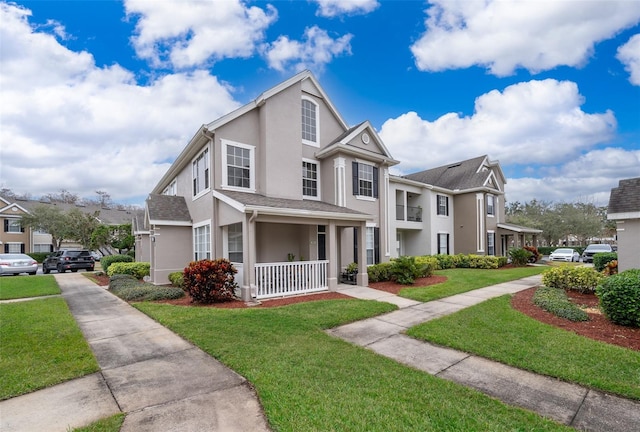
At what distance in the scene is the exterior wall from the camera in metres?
10.7

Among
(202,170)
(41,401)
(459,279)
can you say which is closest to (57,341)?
(41,401)

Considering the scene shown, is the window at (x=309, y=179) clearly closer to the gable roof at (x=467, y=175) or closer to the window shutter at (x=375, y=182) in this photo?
the window shutter at (x=375, y=182)

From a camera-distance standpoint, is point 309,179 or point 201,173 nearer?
point 201,173

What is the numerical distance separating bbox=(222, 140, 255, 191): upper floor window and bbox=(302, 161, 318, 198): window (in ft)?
8.49

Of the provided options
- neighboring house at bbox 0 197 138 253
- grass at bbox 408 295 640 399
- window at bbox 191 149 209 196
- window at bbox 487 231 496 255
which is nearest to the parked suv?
neighboring house at bbox 0 197 138 253

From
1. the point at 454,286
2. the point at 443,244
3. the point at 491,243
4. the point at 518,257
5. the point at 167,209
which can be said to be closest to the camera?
the point at 454,286

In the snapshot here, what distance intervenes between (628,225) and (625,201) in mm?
883

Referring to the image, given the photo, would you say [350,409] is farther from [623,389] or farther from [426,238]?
[426,238]

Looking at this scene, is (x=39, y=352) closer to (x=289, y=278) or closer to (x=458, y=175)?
(x=289, y=278)

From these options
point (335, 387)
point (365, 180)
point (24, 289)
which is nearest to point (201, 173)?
point (365, 180)

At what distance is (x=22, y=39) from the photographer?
10180mm

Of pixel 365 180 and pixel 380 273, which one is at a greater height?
pixel 365 180

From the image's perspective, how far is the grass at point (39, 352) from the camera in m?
4.38

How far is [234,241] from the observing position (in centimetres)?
1278
